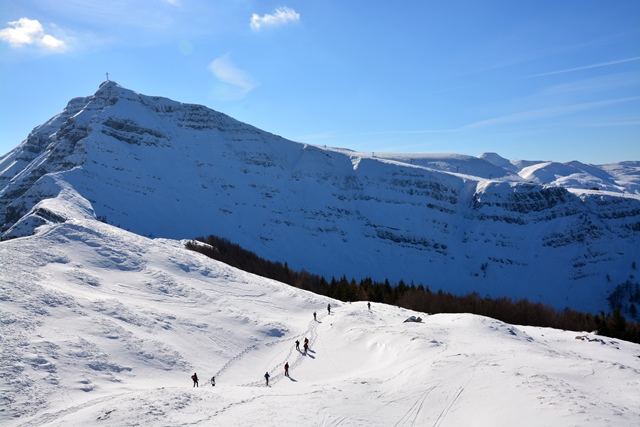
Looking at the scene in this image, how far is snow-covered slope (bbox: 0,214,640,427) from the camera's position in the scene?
23406 mm

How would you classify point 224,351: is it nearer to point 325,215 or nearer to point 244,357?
point 244,357

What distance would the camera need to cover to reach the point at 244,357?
40.4 metres

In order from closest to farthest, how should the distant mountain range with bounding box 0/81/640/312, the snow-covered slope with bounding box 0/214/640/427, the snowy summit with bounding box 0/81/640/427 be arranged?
the snow-covered slope with bounding box 0/214/640/427, the snowy summit with bounding box 0/81/640/427, the distant mountain range with bounding box 0/81/640/312

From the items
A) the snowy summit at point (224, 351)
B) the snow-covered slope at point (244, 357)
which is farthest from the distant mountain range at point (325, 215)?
the snow-covered slope at point (244, 357)

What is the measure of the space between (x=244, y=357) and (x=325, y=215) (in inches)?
5602

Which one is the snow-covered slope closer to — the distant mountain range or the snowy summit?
the snowy summit

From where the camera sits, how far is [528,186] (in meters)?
199

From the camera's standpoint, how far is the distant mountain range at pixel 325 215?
149750mm

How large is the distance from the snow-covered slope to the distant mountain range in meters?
80.6

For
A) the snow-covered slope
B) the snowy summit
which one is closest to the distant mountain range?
the snowy summit

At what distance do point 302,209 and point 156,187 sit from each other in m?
56.8

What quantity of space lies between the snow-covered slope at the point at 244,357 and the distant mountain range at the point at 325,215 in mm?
80605

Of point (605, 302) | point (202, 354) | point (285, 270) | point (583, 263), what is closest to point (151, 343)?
point (202, 354)

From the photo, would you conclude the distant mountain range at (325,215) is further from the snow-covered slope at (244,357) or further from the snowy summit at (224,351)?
the snow-covered slope at (244,357)
